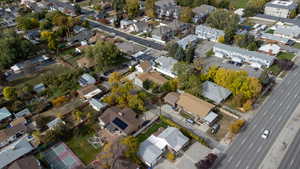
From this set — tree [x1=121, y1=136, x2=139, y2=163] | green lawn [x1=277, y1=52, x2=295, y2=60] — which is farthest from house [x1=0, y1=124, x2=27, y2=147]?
Result: green lawn [x1=277, y1=52, x2=295, y2=60]

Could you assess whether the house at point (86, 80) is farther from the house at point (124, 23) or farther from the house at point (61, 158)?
the house at point (124, 23)

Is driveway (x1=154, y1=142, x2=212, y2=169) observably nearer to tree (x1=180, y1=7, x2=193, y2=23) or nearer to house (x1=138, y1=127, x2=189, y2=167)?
house (x1=138, y1=127, x2=189, y2=167)

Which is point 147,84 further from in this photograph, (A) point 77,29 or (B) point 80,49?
(A) point 77,29

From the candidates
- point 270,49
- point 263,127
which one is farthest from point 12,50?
point 270,49

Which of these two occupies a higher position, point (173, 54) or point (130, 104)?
point (173, 54)

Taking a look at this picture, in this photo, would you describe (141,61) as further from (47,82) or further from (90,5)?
(90,5)

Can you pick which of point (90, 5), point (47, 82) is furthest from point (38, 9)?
point (47, 82)
